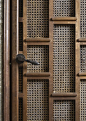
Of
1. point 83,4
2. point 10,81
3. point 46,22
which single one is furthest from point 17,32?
point 83,4

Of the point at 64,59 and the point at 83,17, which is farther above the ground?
the point at 83,17

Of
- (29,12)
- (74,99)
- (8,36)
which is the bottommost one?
(74,99)

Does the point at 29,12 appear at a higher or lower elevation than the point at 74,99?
higher

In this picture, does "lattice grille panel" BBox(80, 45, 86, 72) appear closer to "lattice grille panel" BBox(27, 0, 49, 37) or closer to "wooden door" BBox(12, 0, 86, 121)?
"wooden door" BBox(12, 0, 86, 121)

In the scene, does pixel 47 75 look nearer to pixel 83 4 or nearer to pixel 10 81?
pixel 10 81

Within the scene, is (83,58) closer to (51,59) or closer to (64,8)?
(51,59)

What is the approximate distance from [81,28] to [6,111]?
2.28 feet

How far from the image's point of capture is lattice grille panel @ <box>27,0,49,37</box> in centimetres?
89

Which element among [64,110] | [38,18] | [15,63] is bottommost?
[64,110]

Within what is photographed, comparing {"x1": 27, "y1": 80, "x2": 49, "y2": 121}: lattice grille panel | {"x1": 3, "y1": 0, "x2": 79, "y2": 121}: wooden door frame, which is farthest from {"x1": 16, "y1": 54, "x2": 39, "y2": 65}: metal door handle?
{"x1": 27, "y1": 80, "x2": 49, "y2": 121}: lattice grille panel

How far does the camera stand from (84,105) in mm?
888

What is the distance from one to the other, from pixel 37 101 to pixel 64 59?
1.04 feet

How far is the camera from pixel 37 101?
89cm

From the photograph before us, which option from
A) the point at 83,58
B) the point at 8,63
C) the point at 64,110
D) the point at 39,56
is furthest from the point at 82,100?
the point at 8,63
